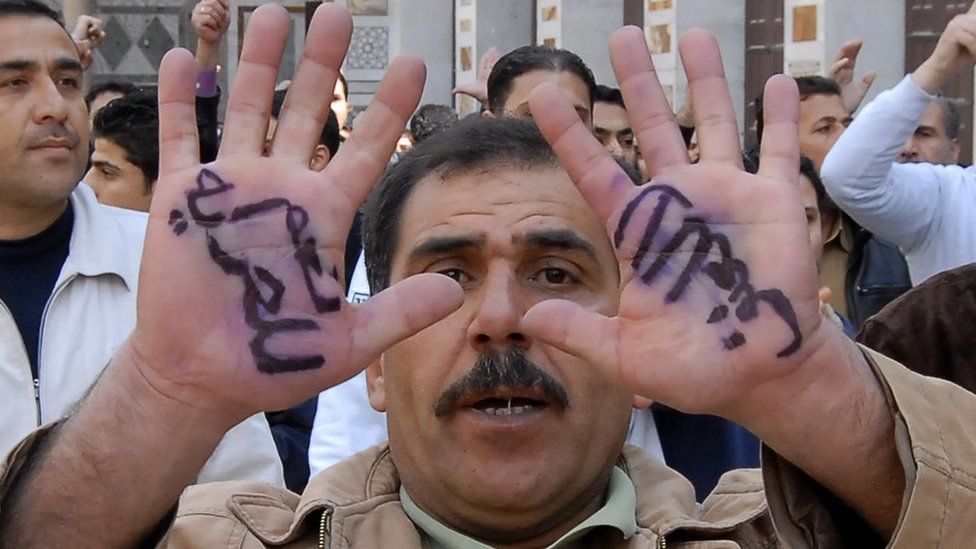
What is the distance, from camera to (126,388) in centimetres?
197

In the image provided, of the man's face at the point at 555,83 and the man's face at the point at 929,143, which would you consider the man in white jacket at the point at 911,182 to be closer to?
the man's face at the point at 555,83

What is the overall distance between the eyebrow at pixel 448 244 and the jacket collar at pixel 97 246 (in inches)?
48.1

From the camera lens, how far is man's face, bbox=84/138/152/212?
542cm

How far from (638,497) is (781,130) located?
64 cm

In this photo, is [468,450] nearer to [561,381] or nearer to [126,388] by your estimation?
[561,381]

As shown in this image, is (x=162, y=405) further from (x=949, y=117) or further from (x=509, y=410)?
(x=949, y=117)

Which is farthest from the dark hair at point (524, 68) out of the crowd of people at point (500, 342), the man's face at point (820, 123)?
the crowd of people at point (500, 342)

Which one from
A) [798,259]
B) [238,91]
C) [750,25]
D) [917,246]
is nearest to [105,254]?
[238,91]

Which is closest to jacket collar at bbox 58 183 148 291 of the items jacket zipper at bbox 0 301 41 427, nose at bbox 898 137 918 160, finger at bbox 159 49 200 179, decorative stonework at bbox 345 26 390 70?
jacket zipper at bbox 0 301 41 427

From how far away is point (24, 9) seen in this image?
13.0 feet

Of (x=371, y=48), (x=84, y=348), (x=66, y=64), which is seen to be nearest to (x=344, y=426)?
(x=84, y=348)

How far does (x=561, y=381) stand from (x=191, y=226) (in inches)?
23.0

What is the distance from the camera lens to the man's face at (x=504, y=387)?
224 centimetres

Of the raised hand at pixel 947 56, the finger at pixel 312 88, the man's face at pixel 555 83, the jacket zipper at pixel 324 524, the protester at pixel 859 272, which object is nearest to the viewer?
the finger at pixel 312 88
